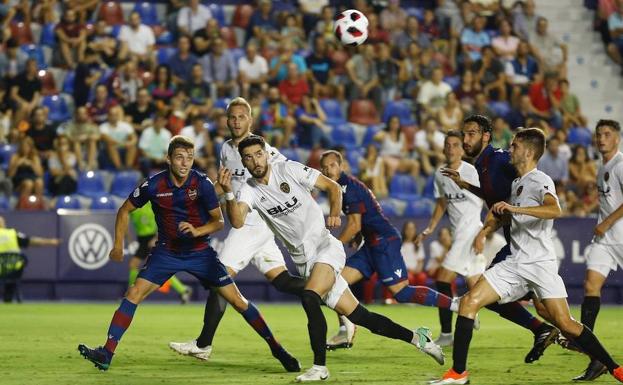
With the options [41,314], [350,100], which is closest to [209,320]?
[41,314]

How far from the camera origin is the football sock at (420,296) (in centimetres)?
1188

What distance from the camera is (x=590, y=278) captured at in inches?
425

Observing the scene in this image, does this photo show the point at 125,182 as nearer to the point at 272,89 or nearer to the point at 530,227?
the point at 272,89

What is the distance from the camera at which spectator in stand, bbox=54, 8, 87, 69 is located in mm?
22250

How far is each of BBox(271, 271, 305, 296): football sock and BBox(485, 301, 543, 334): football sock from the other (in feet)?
5.61

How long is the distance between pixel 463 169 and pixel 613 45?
13.9 m

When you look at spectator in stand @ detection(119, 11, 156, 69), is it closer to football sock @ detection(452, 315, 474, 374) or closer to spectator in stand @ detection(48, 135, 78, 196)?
spectator in stand @ detection(48, 135, 78, 196)

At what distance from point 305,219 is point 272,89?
12028mm

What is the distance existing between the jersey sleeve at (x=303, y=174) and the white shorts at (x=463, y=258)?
375 centimetres

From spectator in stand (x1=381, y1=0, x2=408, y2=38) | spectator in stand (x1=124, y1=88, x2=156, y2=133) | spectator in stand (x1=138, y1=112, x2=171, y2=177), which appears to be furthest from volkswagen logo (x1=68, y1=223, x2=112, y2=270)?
spectator in stand (x1=381, y1=0, x2=408, y2=38)

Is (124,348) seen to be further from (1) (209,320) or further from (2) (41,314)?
(2) (41,314)

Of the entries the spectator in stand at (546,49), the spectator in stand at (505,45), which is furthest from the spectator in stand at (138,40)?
the spectator in stand at (546,49)

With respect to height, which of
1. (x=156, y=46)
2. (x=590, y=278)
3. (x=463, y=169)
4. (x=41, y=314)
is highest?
(x=156, y=46)

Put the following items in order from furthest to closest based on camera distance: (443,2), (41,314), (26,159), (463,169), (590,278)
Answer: (443,2) → (26,159) → (41,314) → (463,169) → (590,278)
